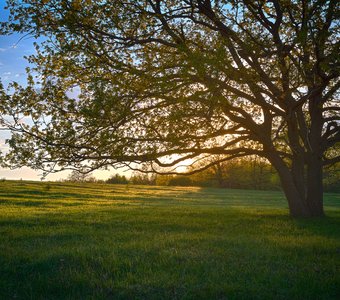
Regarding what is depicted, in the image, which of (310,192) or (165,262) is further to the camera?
(310,192)

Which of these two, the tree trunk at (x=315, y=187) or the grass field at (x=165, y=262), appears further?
the tree trunk at (x=315, y=187)

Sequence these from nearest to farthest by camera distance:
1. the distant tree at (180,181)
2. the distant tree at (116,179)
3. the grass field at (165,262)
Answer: the grass field at (165,262)
the distant tree at (116,179)
the distant tree at (180,181)

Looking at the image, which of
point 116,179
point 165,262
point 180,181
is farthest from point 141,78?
point 180,181

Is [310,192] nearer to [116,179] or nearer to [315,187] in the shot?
[315,187]

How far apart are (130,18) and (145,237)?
914 centimetres

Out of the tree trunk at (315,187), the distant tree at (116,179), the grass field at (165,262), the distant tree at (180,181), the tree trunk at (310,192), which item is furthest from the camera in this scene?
the distant tree at (180,181)

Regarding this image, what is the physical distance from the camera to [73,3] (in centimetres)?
1500

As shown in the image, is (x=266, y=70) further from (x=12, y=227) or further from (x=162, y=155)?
(x=12, y=227)

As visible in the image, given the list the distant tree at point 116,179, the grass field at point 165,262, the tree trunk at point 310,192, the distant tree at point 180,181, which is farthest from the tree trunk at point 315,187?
the distant tree at point 180,181

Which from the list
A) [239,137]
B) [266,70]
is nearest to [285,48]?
[266,70]

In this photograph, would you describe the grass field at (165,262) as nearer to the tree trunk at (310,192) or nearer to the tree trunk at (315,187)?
the tree trunk at (310,192)

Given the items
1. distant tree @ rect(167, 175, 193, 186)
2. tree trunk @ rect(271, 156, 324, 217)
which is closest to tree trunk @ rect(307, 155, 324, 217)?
tree trunk @ rect(271, 156, 324, 217)

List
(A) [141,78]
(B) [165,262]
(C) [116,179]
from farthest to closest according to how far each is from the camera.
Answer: (C) [116,179], (A) [141,78], (B) [165,262]

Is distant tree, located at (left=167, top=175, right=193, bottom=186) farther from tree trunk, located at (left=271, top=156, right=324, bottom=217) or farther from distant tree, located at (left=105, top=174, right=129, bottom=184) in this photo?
tree trunk, located at (left=271, top=156, right=324, bottom=217)
